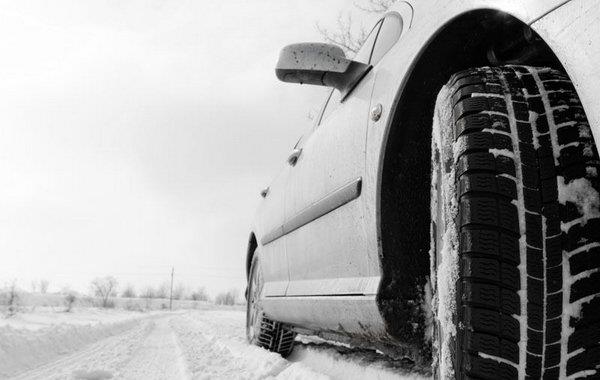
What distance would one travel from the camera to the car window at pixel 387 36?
6.48 ft

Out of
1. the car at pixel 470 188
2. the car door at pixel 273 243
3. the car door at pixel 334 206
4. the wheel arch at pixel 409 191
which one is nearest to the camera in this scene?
the car at pixel 470 188

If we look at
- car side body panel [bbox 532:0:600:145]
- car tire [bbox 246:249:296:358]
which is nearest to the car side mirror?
car side body panel [bbox 532:0:600:145]

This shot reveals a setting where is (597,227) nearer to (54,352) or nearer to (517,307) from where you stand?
(517,307)

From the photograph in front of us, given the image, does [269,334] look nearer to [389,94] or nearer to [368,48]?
[368,48]

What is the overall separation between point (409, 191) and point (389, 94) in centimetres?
35

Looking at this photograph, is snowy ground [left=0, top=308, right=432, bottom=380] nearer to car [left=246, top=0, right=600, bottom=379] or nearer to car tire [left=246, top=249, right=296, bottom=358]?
car tire [left=246, top=249, right=296, bottom=358]

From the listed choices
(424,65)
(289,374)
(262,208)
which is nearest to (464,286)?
(424,65)

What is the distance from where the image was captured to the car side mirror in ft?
7.17

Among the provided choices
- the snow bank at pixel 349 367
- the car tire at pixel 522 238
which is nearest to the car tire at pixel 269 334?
the snow bank at pixel 349 367

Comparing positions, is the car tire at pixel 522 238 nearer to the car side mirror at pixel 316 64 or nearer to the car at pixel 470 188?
the car at pixel 470 188

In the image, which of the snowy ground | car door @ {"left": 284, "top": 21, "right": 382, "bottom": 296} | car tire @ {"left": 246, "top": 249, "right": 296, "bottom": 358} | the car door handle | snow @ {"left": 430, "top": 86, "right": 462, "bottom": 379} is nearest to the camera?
snow @ {"left": 430, "top": 86, "right": 462, "bottom": 379}

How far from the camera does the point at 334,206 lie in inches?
82.1

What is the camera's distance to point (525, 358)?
1.13m

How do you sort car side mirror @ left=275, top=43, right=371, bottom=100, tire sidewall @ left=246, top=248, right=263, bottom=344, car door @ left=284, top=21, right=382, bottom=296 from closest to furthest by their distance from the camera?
car door @ left=284, top=21, right=382, bottom=296
car side mirror @ left=275, top=43, right=371, bottom=100
tire sidewall @ left=246, top=248, right=263, bottom=344
